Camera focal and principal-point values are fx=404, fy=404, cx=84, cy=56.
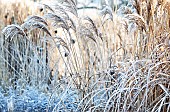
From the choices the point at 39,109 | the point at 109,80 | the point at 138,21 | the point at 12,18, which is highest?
the point at 12,18

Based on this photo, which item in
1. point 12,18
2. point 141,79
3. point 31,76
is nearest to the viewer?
point 141,79

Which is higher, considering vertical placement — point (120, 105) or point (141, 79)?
point (141, 79)

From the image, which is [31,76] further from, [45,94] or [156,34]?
[156,34]

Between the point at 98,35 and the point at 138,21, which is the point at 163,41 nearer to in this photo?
the point at 138,21

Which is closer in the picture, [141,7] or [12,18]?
[141,7]

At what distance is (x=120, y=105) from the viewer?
121 inches

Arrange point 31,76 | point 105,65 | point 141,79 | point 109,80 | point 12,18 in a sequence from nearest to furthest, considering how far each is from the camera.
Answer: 1. point 141,79
2. point 109,80
3. point 105,65
4. point 31,76
5. point 12,18

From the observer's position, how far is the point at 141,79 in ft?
9.91

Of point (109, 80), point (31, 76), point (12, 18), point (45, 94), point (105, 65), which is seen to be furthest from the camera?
point (12, 18)

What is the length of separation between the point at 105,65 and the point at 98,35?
37 centimetres

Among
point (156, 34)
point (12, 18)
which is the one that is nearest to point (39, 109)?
point (156, 34)

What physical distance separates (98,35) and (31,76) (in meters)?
1.76

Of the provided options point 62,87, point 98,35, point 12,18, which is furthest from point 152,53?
point 12,18

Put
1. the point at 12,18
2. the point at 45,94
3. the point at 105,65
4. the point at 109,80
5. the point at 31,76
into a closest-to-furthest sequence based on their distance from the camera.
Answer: the point at 109,80 → the point at 105,65 → the point at 45,94 → the point at 31,76 → the point at 12,18
